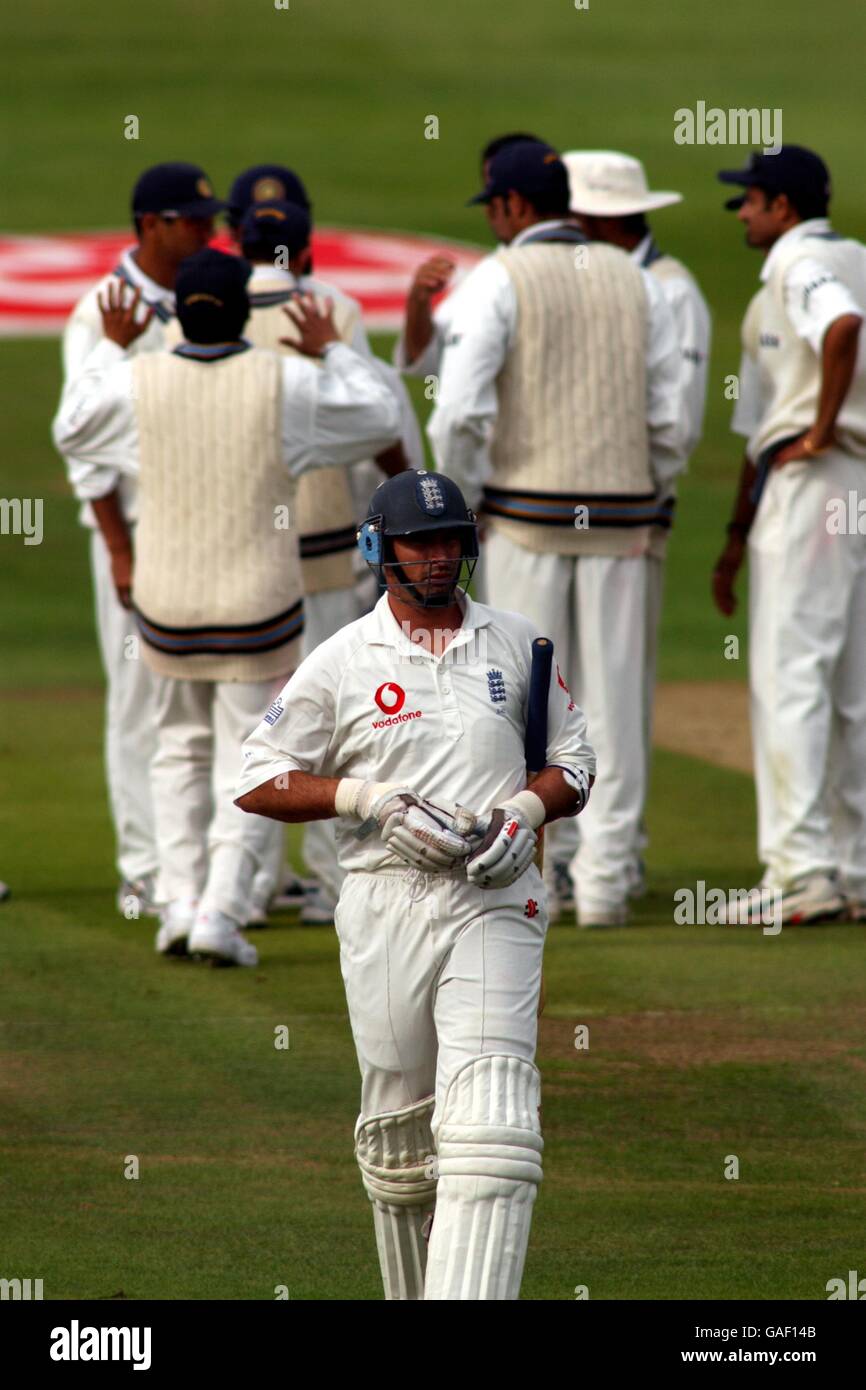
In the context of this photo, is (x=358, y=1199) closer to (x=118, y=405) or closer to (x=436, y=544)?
(x=436, y=544)

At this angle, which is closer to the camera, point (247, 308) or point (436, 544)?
point (436, 544)

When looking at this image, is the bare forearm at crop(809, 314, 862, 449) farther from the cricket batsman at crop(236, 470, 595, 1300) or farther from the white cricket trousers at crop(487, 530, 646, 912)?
the cricket batsman at crop(236, 470, 595, 1300)

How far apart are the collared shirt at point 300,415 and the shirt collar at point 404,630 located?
2871 mm

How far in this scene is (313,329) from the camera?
8.25 meters

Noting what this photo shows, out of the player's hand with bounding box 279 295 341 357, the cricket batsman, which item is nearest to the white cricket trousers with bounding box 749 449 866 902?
the player's hand with bounding box 279 295 341 357

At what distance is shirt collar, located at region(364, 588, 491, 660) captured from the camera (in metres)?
5.09

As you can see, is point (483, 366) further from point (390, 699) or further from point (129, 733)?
point (390, 699)

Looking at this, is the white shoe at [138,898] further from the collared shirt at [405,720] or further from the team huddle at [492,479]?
the collared shirt at [405,720]

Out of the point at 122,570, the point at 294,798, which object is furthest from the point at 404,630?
the point at 122,570

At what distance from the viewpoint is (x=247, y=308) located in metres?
7.96

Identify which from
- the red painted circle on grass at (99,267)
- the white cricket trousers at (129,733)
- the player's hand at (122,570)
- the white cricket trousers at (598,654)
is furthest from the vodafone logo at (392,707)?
the red painted circle on grass at (99,267)

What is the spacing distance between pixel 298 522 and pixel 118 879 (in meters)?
1.74
